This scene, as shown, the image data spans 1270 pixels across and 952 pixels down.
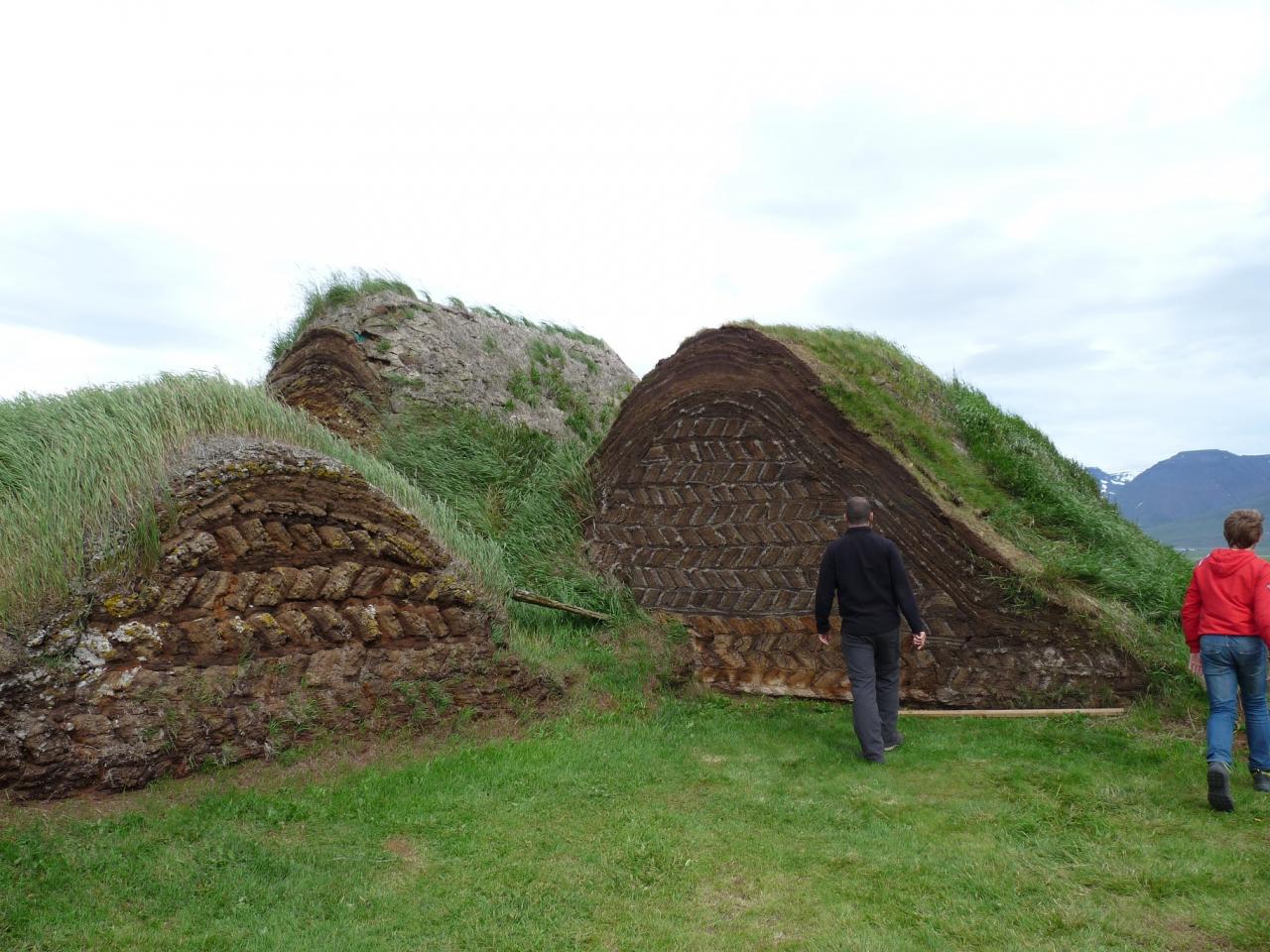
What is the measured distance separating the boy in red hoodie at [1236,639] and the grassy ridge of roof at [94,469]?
5.11 meters

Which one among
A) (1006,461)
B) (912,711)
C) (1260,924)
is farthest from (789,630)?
(1260,924)

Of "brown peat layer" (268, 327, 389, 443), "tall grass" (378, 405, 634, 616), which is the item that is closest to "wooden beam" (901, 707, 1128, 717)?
"tall grass" (378, 405, 634, 616)

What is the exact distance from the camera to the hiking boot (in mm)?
4762

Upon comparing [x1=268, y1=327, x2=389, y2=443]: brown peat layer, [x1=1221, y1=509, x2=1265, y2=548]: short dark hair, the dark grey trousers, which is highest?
[x1=268, y1=327, x2=389, y2=443]: brown peat layer

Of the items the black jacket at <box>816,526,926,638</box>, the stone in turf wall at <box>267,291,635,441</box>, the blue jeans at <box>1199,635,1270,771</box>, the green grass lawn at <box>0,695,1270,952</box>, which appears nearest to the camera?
the green grass lawn at <box>0,695,1270,952</box>

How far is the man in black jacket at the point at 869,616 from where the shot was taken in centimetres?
607

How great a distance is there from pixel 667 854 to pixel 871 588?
2.49 metres

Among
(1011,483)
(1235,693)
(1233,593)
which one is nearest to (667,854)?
(1235,693)

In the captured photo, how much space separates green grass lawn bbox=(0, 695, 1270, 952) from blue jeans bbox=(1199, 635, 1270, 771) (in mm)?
260

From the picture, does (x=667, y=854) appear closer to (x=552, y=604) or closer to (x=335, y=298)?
(x=552, y=604)

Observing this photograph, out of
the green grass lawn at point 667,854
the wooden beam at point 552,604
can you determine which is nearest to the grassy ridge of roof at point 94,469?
the wooden beam at point 552,604

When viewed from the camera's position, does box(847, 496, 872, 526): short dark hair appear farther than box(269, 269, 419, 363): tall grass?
No

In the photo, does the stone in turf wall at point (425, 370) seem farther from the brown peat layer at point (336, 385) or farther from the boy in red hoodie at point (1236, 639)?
the boy in red hoodie at point (1236, 639)

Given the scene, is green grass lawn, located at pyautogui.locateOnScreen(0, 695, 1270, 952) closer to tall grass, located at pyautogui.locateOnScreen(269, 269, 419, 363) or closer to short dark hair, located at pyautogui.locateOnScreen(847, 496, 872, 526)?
short dark hair, located at pyautogui.locateOnScreen(847, 496, 872, 526)
